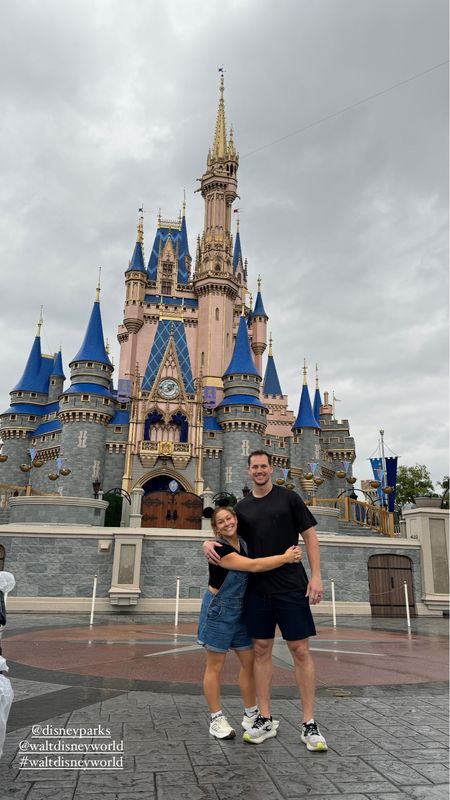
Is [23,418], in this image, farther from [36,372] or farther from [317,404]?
[317,404]

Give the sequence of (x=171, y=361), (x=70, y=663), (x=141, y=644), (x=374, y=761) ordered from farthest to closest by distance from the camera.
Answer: (x=171, y=361)
(x=141, y=644)
(x=70, y=663)
(x=374, y=761)

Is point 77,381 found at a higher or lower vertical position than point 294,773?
higher

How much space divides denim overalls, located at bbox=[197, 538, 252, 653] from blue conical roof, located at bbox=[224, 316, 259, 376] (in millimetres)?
42045

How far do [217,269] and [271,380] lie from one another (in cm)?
1474

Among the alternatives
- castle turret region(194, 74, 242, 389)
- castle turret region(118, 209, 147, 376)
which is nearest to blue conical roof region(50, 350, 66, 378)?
castle turret region(118, 209, 147, 376)

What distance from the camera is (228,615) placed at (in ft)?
14.1

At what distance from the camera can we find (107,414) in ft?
139

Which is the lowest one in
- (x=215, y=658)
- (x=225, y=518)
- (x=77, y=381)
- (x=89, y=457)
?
(x=215, y=658)

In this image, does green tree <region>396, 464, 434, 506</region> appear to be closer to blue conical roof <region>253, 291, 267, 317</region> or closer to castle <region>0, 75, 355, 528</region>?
castle <region>0, 75, 355, 528</region>

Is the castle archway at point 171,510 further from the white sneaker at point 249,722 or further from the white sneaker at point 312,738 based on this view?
the white sneaker at point 312,738

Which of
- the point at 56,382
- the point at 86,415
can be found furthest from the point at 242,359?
the point at 56,382

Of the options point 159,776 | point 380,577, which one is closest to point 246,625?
point 159,776

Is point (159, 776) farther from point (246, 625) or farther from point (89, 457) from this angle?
point (89, 457)

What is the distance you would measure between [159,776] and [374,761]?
1.53 m
